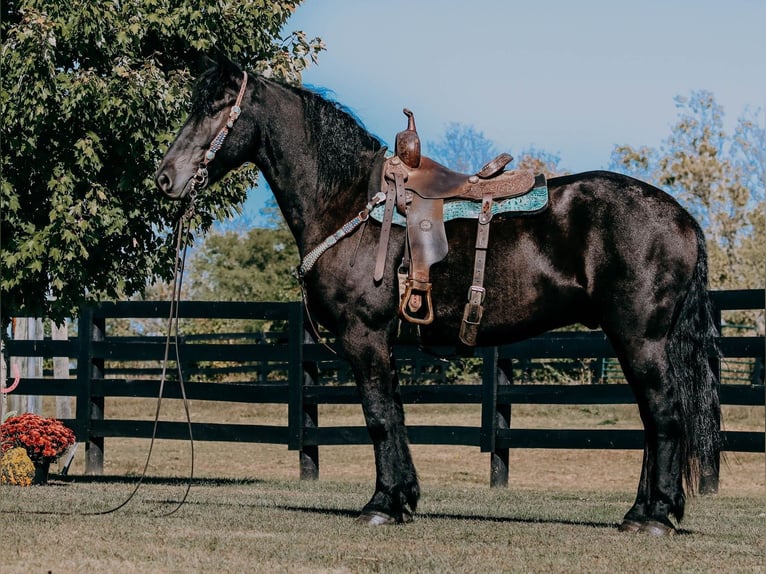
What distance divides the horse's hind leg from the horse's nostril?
2809 millimetres

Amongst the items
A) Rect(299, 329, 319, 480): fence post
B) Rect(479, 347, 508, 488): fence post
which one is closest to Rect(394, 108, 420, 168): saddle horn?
Rect(479, 347, 508, 488): fence post

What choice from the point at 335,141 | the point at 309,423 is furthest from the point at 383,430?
the point at 309,423

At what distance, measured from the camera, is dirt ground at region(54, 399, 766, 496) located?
12.5 m

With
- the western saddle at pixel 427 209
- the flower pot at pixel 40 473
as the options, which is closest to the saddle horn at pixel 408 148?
the western saddle at pixel 427 209

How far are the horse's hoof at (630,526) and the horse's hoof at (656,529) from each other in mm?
45

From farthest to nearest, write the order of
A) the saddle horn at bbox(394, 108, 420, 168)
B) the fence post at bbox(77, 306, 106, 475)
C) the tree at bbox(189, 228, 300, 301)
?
the tree at bbox(189, 228, 300, 301) → the fence post at bbox(77, 306, 106, 475) → the saddle horn at bbox(394, 108, 420, 168)

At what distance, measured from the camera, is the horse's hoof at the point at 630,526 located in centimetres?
610

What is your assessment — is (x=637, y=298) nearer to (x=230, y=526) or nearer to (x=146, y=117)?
(x=230, y=526)

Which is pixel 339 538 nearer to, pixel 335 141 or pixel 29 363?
pixel 335 141

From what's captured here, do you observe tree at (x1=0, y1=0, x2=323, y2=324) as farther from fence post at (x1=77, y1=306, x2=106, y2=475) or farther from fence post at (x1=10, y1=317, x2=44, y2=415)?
fence post at (x1=10, y1=317, x2=44, y2=415)

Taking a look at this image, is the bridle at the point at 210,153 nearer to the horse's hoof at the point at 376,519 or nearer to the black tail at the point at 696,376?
the horse's hoof at the point at 376,519

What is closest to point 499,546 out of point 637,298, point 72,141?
point 637,298

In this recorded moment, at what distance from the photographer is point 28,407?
14117 mm

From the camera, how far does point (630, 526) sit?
241 inches
